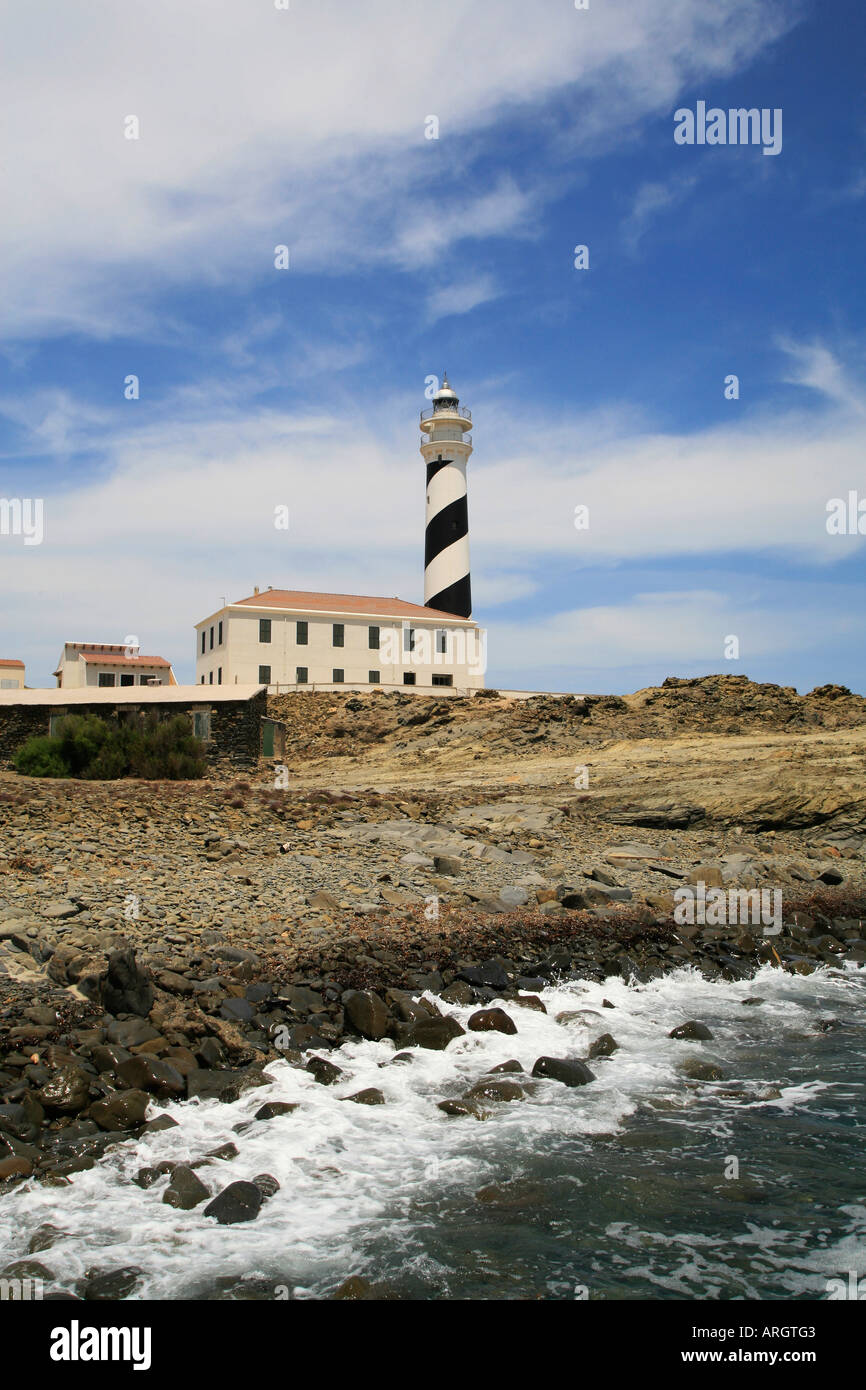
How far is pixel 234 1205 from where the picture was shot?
5430mm

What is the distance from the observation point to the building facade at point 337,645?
4050 cm

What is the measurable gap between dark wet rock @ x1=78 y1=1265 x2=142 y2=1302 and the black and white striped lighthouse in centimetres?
4143

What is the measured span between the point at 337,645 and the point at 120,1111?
36450 mm

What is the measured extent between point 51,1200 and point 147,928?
456 cm

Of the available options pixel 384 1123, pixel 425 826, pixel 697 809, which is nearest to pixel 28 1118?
pixel 384 1123

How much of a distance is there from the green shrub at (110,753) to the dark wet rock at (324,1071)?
1762 centimetres

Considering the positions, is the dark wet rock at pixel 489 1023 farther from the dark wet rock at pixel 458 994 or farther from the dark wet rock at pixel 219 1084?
the dark wet rock at pixel 219 1084

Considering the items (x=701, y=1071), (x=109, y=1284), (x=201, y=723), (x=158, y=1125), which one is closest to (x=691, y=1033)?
(x=701, y=1071)

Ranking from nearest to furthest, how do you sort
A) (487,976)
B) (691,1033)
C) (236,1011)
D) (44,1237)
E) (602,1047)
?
(44,1237), (236,1011), (602,1047), (691,1033), (487,976)

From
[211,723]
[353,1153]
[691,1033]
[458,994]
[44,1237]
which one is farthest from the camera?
[211,723]

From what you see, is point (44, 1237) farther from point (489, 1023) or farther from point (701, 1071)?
point (701, 1071)

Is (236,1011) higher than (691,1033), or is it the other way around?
(236,1011)

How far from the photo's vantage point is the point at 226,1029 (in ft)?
25.1

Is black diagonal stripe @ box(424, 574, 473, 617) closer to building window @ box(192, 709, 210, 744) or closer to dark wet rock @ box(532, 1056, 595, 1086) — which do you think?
building window @ box(192, 709, 210, 744)
